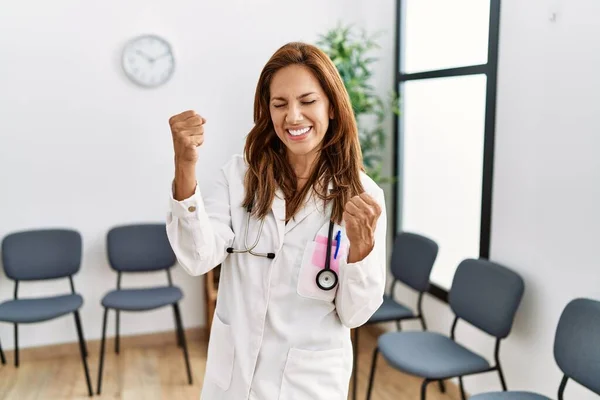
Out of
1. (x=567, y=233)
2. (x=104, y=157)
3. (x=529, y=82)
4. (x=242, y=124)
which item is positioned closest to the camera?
(x=567, y=233)

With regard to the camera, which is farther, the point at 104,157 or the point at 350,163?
the point at 104,157

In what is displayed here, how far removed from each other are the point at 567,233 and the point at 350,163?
1286 millimetres

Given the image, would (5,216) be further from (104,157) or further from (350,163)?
(350,163)

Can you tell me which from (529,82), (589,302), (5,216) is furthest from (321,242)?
(5,216)

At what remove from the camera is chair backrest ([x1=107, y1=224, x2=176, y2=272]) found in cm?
340

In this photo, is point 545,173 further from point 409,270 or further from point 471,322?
point 409,270

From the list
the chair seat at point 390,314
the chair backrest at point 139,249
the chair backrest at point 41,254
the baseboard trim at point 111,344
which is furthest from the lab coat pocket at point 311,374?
the baseboard trim at point 111,344

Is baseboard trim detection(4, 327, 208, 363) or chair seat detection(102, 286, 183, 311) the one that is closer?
chair seat detection(102, 286, 183, 311)

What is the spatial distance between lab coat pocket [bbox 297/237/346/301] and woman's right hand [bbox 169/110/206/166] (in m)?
0.36

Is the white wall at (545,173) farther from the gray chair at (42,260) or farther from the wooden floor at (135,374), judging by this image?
the gray chair at (42,260)

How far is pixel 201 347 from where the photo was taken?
144 inches

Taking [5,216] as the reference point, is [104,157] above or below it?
above

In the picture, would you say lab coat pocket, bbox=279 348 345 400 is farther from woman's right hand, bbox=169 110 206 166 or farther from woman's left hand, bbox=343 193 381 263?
woman's right hand, bbox=169 110 206 166

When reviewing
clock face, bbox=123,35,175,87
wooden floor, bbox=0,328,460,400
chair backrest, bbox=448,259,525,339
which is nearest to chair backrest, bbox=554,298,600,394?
chair backrest, bbox=448,259,525,339
